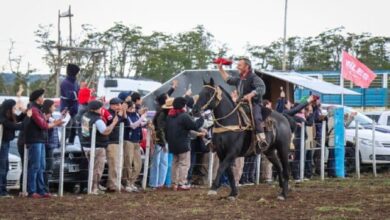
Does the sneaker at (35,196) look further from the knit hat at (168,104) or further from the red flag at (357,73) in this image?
the red flag at (357,73)

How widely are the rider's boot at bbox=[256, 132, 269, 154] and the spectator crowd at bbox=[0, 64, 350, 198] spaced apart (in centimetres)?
95

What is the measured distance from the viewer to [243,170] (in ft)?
62.7

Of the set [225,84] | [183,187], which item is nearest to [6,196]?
[183,187]

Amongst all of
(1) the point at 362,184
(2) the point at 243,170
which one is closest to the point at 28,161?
(2) the point at 243,170

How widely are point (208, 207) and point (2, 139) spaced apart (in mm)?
4532

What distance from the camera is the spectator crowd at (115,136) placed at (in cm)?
1498

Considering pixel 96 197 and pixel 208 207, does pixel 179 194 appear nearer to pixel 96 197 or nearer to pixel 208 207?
pixel 96 197

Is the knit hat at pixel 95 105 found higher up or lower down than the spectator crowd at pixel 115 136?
higher up

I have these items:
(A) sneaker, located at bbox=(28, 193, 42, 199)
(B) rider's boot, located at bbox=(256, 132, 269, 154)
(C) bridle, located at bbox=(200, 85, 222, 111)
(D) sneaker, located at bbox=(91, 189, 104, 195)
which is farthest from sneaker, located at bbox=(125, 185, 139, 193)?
(C) bridle, located at bbox=(200, 85, 222, 111)

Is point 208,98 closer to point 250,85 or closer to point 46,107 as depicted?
point 250,85

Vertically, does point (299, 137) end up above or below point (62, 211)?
above

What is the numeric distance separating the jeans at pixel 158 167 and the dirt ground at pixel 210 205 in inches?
26.8

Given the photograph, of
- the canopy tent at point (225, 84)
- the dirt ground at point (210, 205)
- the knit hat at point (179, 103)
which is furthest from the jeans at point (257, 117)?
the canopy tent at point (225, 84)

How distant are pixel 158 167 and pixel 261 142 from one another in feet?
11.0
